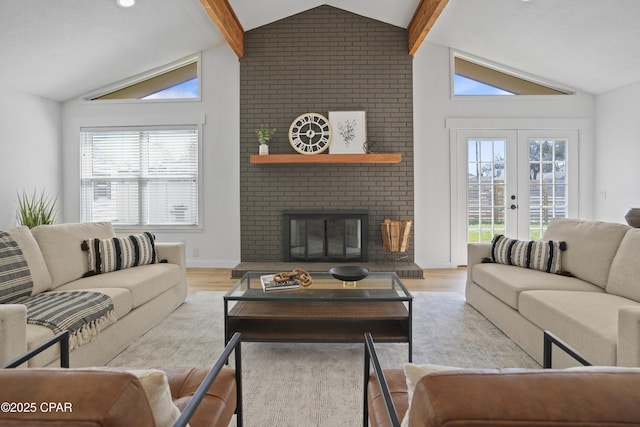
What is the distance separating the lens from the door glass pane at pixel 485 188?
5129 millimetres

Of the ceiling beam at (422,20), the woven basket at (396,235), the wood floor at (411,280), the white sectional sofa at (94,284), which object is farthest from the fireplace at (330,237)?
the ceiling beam at (422,20)

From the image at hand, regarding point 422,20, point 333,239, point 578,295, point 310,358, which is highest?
point 422,20

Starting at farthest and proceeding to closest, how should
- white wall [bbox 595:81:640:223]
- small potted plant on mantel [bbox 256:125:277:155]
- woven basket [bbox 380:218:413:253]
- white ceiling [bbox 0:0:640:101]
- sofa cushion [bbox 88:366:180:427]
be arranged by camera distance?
small potted plant on mantel [bbox 256:125:277:155]
woven basket [bbox 380:218:413:253]
white wall [bbox 595:81:640:223]
white ceiling [bbox 0:0:640:101]
sofa cushion [bbox 88:366:180:427]

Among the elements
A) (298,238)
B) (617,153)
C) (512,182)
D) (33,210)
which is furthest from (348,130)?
(33,210)

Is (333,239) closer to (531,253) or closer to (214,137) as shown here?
(214,137)

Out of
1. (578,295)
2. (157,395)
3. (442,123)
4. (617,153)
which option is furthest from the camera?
(442,123)

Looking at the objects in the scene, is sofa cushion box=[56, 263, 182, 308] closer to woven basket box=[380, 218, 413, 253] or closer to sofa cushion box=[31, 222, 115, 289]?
sofa cushion box=[31, 222, 115, 289]

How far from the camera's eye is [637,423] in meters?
0.53

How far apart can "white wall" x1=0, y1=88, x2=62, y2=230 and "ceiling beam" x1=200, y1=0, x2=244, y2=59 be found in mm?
2814

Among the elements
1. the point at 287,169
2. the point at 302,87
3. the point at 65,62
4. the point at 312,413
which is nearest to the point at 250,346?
the point at 312,413

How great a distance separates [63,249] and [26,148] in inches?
120

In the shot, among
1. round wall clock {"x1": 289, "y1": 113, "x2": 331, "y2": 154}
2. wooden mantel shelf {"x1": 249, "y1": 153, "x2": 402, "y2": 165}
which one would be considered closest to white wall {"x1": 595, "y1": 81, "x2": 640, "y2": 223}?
wooden mantel shelf {"x1": 249, "y1": 153, "x2": 402, "y2": 165}

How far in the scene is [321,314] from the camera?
7.49ft

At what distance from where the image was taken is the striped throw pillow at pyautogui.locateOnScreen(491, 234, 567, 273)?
9.37ft
